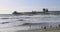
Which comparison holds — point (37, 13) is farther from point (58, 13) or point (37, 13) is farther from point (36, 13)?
point (58, 13)

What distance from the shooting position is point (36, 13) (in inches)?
2517

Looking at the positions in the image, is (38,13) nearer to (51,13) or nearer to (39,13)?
(39,13)

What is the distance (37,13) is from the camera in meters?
64.5

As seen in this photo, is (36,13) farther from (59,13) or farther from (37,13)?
(59,13)

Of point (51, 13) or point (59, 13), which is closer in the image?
point (59, 13)

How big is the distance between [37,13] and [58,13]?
36.6 feet

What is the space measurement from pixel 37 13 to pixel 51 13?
720 centimetres

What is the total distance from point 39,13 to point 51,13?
6.35 meters

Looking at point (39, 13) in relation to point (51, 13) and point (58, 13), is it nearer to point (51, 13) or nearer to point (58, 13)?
point (51, 13)

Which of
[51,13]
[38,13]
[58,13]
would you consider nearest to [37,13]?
[38,13]

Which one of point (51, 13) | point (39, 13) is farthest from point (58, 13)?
point (39, 13)

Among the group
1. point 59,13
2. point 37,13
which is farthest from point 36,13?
point 59,13

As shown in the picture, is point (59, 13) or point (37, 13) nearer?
point (59, 13)

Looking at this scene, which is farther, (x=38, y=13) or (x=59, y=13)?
(x=38, y=13)
